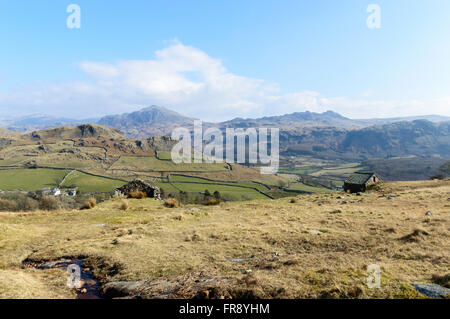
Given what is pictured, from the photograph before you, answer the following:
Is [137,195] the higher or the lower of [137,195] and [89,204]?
the lower

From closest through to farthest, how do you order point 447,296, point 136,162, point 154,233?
point 447,296 → point 154,233 → point 136,162

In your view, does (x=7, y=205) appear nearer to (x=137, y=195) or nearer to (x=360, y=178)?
(x=137, y=195)

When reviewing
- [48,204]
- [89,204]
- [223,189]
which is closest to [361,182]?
[89,204]

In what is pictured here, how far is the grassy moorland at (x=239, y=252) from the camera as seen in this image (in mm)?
7820

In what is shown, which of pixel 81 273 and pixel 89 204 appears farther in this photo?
pixel 89 204

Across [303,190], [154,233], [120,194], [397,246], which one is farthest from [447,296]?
[303,190]

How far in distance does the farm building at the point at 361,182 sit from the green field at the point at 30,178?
4871 inches

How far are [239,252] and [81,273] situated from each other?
7038 millimetres

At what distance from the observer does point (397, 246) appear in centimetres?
1152

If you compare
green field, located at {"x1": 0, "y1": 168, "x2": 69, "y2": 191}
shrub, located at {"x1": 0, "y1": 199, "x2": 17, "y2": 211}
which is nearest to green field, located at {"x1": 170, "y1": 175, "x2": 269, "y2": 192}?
green field, located at {"x1": 0, "y1": 168, "x2": 69, "y2": 191}

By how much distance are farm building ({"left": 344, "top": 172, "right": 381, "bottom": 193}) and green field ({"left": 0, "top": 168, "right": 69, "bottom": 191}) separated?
124 meters

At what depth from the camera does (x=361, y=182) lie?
38750 millimetres
